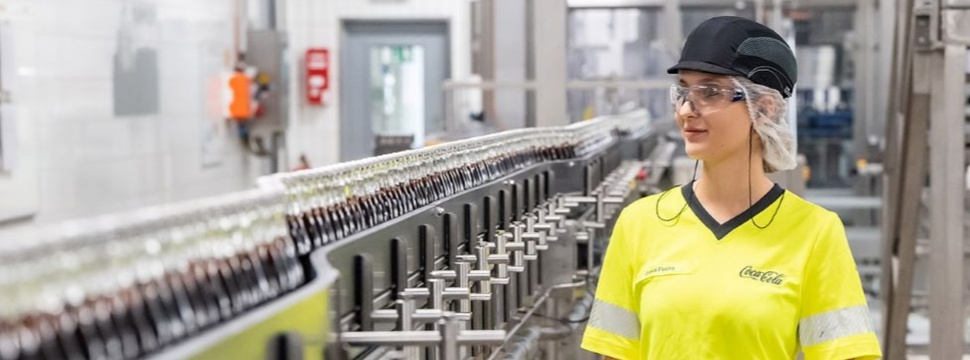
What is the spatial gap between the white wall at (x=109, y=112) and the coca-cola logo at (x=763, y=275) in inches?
109

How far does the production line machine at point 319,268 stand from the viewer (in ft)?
2.89

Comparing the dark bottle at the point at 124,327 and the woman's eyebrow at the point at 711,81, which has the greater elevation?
the woman's eyebrow at the point at 711,81

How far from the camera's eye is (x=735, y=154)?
1940 mm

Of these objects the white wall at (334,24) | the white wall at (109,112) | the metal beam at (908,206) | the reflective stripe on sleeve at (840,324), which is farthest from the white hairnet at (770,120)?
the white wall at (334,24)

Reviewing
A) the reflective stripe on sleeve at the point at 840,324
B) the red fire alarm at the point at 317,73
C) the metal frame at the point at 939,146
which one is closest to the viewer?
the reflective stripe on sleeve at the point at 840,324

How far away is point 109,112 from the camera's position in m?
5.91

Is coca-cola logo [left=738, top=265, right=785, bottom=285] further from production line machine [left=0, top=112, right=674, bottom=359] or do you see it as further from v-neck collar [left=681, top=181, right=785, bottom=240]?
production line machine [left=0, top=112, right=674, bottom=359]

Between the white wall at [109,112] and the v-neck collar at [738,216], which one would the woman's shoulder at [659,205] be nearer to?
the v-neck collar at [738,216]

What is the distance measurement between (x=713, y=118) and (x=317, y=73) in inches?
306

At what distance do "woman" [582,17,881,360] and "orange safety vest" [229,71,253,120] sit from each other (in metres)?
6.05

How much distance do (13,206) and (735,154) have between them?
336 centimetres

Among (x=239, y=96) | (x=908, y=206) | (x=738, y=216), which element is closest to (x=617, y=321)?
(x=738, y=216)

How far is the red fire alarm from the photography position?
31.1 ft

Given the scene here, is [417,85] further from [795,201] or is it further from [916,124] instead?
[795,201]
